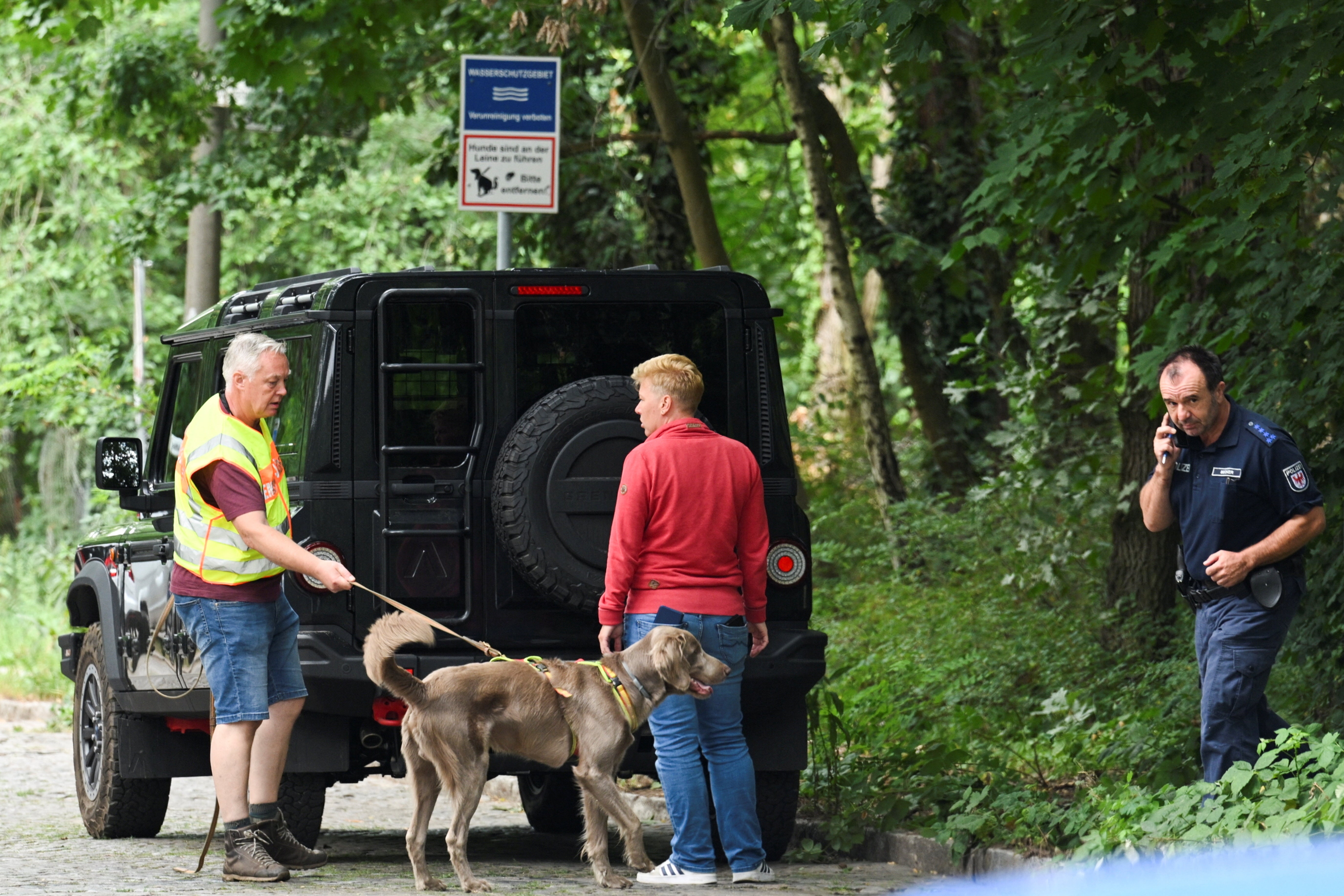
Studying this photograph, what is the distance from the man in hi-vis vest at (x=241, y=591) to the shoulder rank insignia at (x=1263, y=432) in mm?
3394

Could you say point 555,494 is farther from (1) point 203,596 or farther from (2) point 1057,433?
(2) point 1057,433

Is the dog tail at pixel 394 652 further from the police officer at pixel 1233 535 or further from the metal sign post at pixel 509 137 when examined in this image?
the metal sign post at pixel 509 137

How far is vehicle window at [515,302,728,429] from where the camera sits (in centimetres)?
685

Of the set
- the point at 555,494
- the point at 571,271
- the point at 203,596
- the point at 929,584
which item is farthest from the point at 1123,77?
the point at 929,584

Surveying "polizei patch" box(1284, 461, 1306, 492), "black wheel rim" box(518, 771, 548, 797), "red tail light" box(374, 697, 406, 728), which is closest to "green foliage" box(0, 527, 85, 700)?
"black wheel rim" box(518, 771, 548, 797)

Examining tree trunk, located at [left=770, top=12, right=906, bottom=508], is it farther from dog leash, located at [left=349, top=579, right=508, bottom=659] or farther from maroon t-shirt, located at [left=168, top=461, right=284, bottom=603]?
maroon t-shirt, located at [left=168, top=461, right=284, bottom=603]

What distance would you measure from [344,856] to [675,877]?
5.82 ft

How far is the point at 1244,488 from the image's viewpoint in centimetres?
624

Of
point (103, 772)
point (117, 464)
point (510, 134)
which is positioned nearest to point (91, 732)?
point (103, 772)

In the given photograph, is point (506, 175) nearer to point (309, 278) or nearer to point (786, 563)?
point (309, 278)

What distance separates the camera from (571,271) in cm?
685

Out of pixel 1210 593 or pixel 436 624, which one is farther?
pixel 436 624

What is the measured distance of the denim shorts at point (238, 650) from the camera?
20.7ft

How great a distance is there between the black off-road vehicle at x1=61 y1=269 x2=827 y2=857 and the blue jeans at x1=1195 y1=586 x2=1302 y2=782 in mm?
1485
